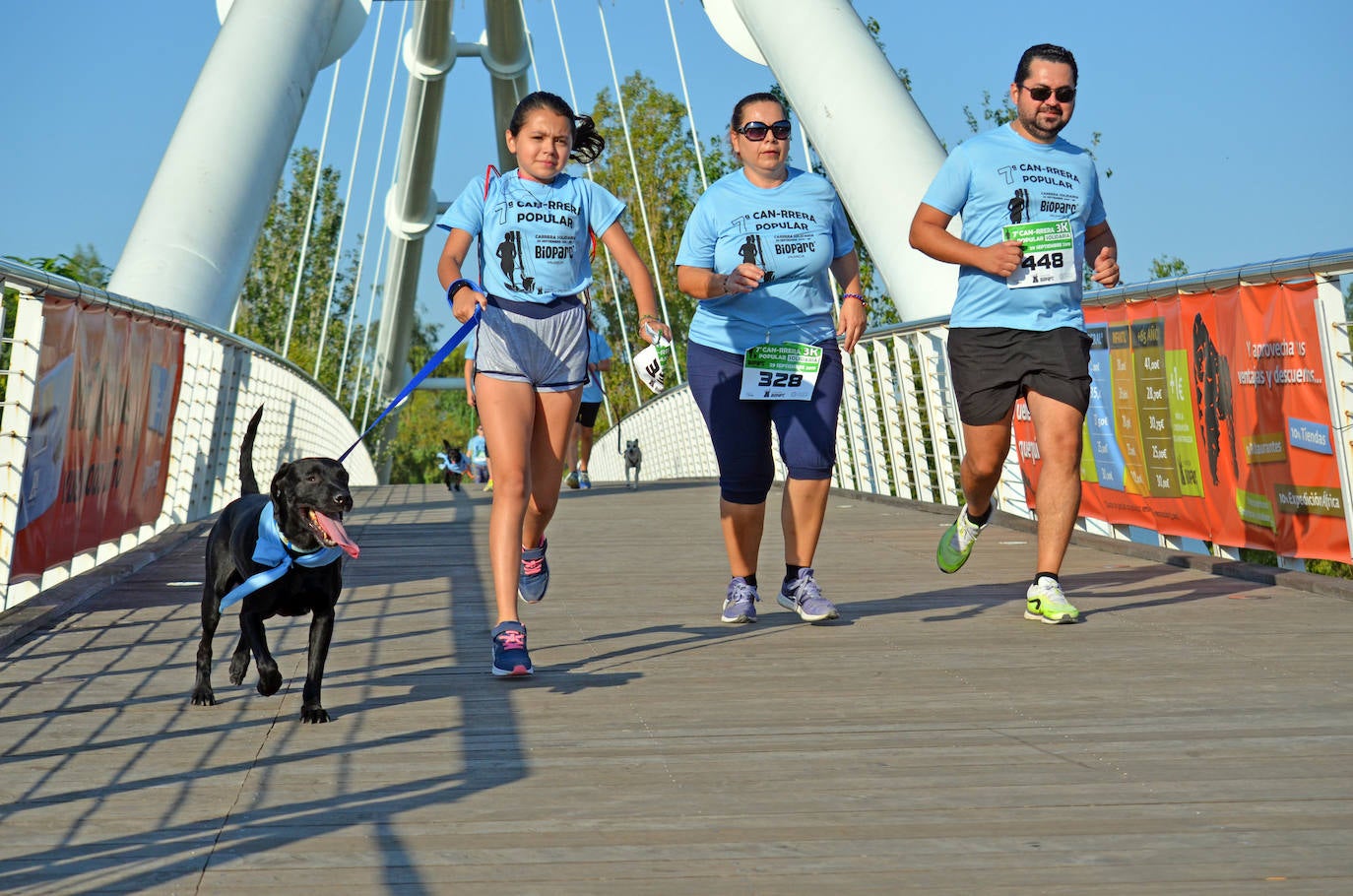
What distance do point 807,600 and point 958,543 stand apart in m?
0.82

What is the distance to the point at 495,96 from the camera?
108 ft

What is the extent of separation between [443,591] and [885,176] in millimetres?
6165

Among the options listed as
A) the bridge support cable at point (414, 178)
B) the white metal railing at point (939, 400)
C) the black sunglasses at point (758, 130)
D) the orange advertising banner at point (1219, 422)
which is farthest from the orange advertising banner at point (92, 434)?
the bridge support cable at point (414, 178)

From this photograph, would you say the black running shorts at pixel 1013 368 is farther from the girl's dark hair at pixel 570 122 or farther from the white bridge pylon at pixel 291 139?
the white bridge pylon at pixel 291 139

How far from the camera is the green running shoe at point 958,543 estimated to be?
20.4ft

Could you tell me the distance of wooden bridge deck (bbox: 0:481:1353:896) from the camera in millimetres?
2744

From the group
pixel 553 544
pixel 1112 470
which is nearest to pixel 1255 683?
pixel 1112 470

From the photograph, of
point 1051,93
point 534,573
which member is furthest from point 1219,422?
point 534,573

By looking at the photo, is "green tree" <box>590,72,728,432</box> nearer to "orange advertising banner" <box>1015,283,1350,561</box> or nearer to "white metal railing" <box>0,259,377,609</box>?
"white metal railing" <box>0,259,377,609</box>

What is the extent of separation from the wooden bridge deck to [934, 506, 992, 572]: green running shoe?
0.46ft

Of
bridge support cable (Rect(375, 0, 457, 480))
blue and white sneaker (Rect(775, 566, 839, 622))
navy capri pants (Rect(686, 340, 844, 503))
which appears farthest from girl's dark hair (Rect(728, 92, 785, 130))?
bridge support cable (Rect(375, 0, 457, 480))

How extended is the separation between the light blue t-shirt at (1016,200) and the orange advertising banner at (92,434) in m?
3.08

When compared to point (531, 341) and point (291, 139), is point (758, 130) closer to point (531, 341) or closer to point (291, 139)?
point (531, 341)

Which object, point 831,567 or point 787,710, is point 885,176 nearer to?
point 831,567
